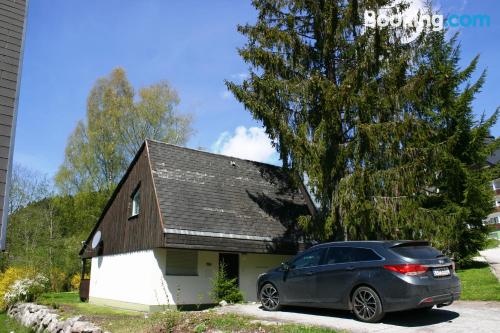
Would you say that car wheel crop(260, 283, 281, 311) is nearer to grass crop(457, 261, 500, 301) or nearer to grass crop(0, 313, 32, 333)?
grass crop(457, 261, 500, 301)

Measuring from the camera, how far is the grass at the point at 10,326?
16.0 metres

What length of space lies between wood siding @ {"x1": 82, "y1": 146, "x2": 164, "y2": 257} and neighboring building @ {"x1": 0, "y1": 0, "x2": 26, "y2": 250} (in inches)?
319

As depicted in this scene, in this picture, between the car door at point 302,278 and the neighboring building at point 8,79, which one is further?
the car door at point 302,278

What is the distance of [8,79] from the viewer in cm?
738

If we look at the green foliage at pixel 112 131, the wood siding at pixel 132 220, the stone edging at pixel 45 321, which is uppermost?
the green foliage at pixel 112 131

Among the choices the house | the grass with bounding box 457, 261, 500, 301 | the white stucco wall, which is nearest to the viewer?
the grass with bounding box 457, 261, 500, 301

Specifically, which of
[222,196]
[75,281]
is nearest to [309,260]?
[222,196]

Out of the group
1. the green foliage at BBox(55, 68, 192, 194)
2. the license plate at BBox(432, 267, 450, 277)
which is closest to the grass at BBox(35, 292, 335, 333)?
the license plate at BBox(432, 267, 450, 277)

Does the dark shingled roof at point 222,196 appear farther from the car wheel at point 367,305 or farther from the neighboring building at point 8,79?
the neighboring building at point 8,79

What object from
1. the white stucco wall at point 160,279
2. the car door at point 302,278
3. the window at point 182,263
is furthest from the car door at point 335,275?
the window at point 182,263

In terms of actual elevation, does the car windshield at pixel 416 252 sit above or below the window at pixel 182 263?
above

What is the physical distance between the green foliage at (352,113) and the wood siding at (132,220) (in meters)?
5.30

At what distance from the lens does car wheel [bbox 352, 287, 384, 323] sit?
8.33 m

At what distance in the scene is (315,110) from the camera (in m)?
14.9
